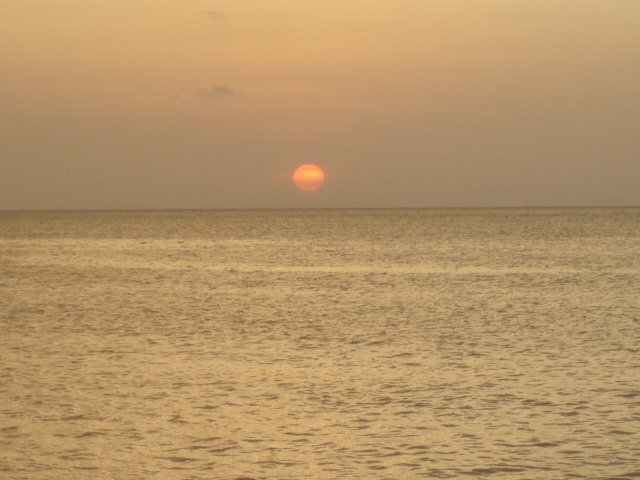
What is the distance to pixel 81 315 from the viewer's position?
94.6 feet

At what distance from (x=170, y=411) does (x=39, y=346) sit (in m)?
7.93

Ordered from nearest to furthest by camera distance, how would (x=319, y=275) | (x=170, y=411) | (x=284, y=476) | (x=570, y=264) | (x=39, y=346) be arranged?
(x=284, y=476), (x=170, y=411), (x=39, y=346), (x=319, y=275), (x=570, y=264)

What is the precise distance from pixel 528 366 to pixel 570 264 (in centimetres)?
3514

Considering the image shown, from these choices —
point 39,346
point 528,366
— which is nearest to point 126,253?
point 39,346

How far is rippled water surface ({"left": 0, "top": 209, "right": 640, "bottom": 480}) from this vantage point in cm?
1245

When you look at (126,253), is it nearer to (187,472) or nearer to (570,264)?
(570,264)

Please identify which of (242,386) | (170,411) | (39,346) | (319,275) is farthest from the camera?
(319,275)

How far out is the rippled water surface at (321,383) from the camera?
490 inches

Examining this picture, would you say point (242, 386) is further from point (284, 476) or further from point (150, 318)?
point (150, 318)

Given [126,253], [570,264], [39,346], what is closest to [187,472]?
[39,346]

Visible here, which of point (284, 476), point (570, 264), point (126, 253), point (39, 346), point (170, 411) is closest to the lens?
point (284, 476)

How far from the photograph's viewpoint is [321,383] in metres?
17.1

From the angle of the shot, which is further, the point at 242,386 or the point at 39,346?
the point at 39,346

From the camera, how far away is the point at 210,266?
55.2 m
